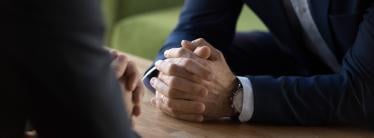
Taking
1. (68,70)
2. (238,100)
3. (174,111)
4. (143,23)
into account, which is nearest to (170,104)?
(174,111)

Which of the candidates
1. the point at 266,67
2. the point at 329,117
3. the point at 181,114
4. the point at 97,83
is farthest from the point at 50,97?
the point at 266,67

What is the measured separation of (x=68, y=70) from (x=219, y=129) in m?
0.53

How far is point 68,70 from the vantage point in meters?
0.68

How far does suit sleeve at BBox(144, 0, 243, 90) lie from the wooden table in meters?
0.27

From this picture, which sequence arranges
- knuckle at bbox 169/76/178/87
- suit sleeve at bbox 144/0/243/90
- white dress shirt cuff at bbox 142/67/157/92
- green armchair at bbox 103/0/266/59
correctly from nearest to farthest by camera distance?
1. knuckle at bbox 169/76/178/87
2. white dress shirt cuff at bbox 142/67/157/92
3. suit sleeve at bbox 144/0/243/90
4. green armchair at bbox 103/0/266/59

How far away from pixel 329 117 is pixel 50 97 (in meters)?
0.64

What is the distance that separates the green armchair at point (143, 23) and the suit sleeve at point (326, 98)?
99cm

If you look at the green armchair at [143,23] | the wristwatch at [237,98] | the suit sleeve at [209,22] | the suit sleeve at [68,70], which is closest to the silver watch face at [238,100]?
the wristwatch at [237,98]

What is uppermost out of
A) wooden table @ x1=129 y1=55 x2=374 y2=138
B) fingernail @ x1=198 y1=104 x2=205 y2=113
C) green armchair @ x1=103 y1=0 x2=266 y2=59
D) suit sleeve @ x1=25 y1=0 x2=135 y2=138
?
suit sleeve @ x1=25 y1=0 x2=135 y2=138

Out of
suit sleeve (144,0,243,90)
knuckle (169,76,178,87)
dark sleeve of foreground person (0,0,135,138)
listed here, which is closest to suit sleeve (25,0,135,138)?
dark sleeve of foreground person (0,0,135,138)

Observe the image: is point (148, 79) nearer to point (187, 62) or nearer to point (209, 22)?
point (187, 62)

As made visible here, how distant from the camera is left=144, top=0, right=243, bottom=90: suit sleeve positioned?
146cm

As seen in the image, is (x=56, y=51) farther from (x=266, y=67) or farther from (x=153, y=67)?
(x=266, y=67)

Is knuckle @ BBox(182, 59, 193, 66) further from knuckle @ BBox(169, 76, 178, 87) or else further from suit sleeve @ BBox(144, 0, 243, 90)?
suit sleeve @ BBox(144, 0, 243, 90)
